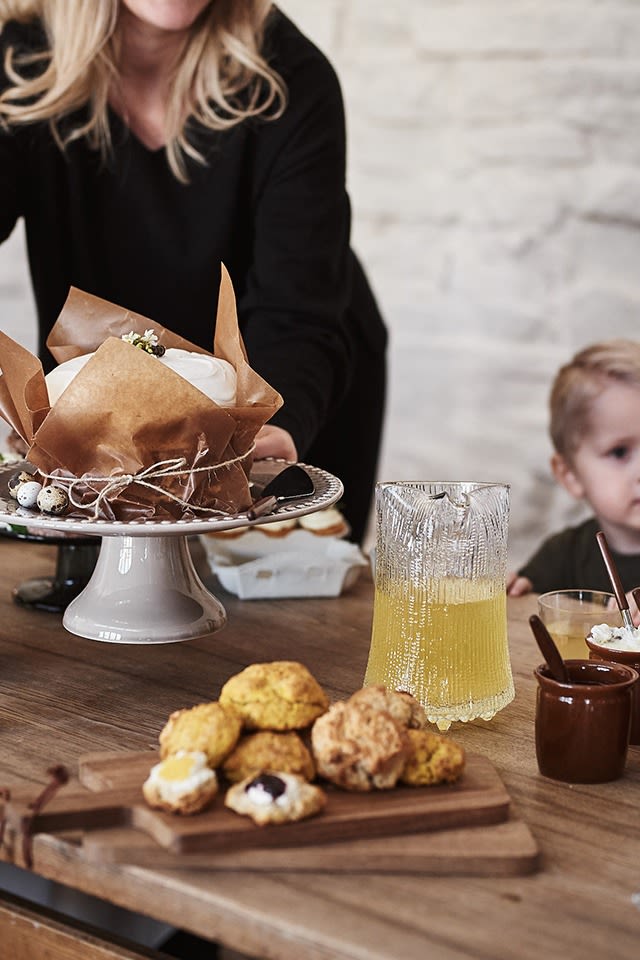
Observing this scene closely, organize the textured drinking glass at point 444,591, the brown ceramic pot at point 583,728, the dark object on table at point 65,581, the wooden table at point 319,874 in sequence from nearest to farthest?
1. the wooden table at point 319,874
2. the brown ceramic pot at point 583,728
3. the textured drinking glass at point 444,591
4. the dark object on table at point 65,581

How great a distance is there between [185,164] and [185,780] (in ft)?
3.78

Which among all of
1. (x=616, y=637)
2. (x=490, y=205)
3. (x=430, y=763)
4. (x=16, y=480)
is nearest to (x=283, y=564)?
(x=16, y=480)

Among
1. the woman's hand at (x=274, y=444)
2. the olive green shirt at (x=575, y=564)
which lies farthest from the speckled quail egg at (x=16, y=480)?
the olive green shirt at (x=575, y=564)

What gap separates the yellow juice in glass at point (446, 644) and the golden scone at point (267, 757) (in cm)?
22

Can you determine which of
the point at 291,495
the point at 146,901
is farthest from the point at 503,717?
the point at 146,901

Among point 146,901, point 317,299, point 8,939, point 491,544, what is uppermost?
point 317,299

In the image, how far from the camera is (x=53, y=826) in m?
0.78

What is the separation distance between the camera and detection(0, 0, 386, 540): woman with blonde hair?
1.65 meters

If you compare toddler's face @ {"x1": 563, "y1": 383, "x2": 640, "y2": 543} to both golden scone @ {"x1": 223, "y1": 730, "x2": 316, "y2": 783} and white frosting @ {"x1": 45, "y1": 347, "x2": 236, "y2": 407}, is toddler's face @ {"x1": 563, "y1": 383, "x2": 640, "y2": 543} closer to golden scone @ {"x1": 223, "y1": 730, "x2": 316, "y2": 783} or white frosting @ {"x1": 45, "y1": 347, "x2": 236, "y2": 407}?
white frosting @ {"x1": 45, "y1": 347, "x2": 236, "y2": 407}

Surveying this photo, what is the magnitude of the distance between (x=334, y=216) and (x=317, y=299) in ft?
0.42

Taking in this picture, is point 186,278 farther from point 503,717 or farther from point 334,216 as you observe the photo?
point 503,717

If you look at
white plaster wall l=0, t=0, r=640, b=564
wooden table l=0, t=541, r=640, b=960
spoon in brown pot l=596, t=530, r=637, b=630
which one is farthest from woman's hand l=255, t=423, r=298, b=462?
white plaster wall l=0, t=0, r=640, b=564

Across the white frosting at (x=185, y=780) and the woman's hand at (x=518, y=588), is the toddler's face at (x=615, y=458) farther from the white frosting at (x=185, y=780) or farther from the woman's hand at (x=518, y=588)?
the white frosting at (x=185, y=780)

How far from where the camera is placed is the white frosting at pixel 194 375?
111cm
